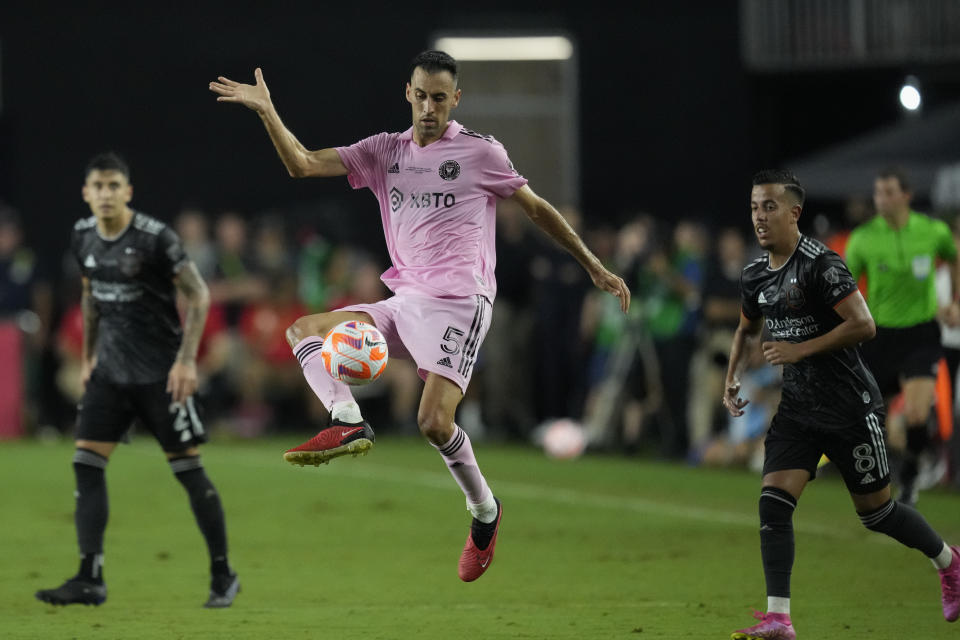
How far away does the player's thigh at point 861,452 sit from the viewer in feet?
24.6

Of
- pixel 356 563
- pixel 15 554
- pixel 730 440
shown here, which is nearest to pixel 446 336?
pixel 356 563

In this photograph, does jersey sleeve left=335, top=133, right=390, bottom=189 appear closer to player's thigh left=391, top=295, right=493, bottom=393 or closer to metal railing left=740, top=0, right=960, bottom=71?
player's thigh left=391, top=295, right=493, bottom=393

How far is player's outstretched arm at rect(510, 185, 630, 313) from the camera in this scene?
795cm

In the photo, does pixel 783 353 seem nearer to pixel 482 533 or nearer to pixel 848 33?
pixel 482 533

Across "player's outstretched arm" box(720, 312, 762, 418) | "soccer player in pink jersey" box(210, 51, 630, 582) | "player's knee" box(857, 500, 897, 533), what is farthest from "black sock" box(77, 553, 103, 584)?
"player's knee" box(857, 500, 897, 533)

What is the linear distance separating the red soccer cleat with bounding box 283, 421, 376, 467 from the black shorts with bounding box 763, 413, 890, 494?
204 cm

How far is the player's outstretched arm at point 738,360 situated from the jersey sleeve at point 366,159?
2048mm

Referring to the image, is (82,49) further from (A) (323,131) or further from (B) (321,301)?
(B) (321,301)

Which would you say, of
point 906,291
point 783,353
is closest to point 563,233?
point 783,353

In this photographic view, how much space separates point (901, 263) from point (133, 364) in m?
A: 5.66

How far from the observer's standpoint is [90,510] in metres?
8.73

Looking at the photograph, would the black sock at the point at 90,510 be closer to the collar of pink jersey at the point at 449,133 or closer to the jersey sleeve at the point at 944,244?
the collar of pink jersey at the point at 449,133

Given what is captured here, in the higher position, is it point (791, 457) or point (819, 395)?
point (819, 395)

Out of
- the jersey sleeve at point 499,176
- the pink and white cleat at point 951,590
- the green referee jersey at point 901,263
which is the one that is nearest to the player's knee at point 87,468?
the jersey sleeve at point 499,176
